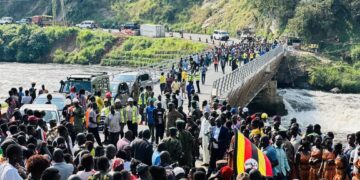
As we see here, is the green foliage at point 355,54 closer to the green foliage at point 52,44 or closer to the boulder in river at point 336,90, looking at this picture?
the boulder in river at point 336,90

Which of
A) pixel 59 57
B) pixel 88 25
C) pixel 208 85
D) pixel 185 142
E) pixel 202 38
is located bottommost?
pixel 59 57

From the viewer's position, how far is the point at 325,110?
46.2 m

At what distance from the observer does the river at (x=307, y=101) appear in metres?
42.6

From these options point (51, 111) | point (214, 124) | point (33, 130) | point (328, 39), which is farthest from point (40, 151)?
point (328, 39)

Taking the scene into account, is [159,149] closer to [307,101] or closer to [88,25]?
[307,101]

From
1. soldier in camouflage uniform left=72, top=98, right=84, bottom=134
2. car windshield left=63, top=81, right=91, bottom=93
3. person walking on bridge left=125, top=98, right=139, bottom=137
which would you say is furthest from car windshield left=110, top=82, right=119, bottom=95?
soldier in camouflage uniform left=72, top=98, right=84, bottom=134

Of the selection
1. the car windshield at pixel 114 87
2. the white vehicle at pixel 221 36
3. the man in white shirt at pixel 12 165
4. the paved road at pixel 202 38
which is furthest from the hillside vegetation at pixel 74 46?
the man in white shirt at pixel 12 165

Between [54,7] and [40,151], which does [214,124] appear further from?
[54,7]

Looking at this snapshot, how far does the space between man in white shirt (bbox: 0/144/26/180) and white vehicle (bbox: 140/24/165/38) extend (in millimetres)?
65759

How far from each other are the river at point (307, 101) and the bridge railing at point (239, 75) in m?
4.01

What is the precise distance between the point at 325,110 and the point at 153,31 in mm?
33180

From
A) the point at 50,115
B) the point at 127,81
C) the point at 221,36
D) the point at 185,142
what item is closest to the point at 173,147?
the point at 185,142

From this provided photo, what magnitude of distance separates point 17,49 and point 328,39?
38385mm

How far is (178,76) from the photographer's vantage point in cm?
3198
